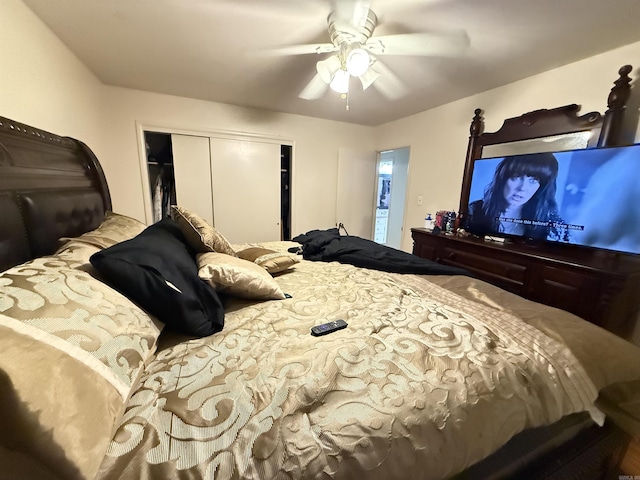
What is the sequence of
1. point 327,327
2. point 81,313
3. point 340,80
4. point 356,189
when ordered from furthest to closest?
point 356,189, point 340,80, point 327,327, point 81,313

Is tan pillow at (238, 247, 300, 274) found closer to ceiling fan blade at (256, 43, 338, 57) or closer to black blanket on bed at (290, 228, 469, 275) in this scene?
black blanket on bed at (290, 228, 469, 275)

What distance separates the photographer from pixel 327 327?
0.91 metres

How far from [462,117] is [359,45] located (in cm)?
167

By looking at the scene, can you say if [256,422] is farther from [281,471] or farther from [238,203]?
[238,203]

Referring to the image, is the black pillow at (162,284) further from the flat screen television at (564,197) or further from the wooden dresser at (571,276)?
the flat screen television at (564,197)

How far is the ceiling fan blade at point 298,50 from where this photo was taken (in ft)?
5.33

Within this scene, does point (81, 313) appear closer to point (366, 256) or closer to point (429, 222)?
point (366, 256)

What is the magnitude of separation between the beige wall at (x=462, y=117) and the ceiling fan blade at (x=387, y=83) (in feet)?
2.28

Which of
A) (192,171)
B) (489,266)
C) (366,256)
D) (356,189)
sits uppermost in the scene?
(192,171)

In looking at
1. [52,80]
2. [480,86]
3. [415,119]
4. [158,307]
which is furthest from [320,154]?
[158,307]

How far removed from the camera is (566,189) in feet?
6.00

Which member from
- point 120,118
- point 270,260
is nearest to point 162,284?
point 270,260

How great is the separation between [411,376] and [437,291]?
689 mm

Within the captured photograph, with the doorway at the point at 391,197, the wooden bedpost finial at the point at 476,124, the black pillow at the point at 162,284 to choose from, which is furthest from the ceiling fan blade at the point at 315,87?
the doorway at the point at 391,197
